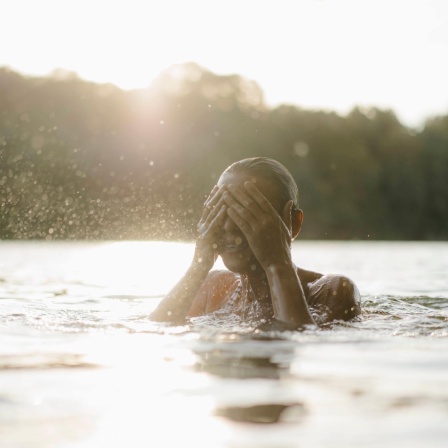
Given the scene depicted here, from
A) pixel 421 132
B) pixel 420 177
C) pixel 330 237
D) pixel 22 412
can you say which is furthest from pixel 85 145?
pixel 22 412

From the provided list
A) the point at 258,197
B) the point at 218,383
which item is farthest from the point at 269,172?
the point at 218,383

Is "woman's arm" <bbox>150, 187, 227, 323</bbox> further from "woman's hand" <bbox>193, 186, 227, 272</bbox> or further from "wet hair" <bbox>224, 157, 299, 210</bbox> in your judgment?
"wet hair" <bbox>224, 157, 299, 210</bbox>

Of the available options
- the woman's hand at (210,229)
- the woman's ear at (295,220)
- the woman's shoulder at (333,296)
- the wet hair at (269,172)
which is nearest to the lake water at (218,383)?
the woman's shoulder at (333,296)

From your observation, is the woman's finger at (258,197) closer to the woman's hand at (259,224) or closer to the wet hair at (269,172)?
the woman's hand at (259,224)

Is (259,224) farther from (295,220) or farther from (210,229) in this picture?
(295,220)

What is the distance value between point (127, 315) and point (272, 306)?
1.72 metres

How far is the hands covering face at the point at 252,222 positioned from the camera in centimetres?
539

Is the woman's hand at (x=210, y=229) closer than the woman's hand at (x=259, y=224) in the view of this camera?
No

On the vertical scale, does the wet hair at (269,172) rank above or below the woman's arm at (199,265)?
above

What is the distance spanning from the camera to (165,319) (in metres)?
6.11

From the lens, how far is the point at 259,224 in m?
5.38

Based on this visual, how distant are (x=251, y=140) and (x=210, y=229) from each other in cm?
6225

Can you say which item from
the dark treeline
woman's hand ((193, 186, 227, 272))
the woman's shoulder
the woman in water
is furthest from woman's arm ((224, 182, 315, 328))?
the dark treeline

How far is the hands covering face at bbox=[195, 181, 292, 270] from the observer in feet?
17.7
